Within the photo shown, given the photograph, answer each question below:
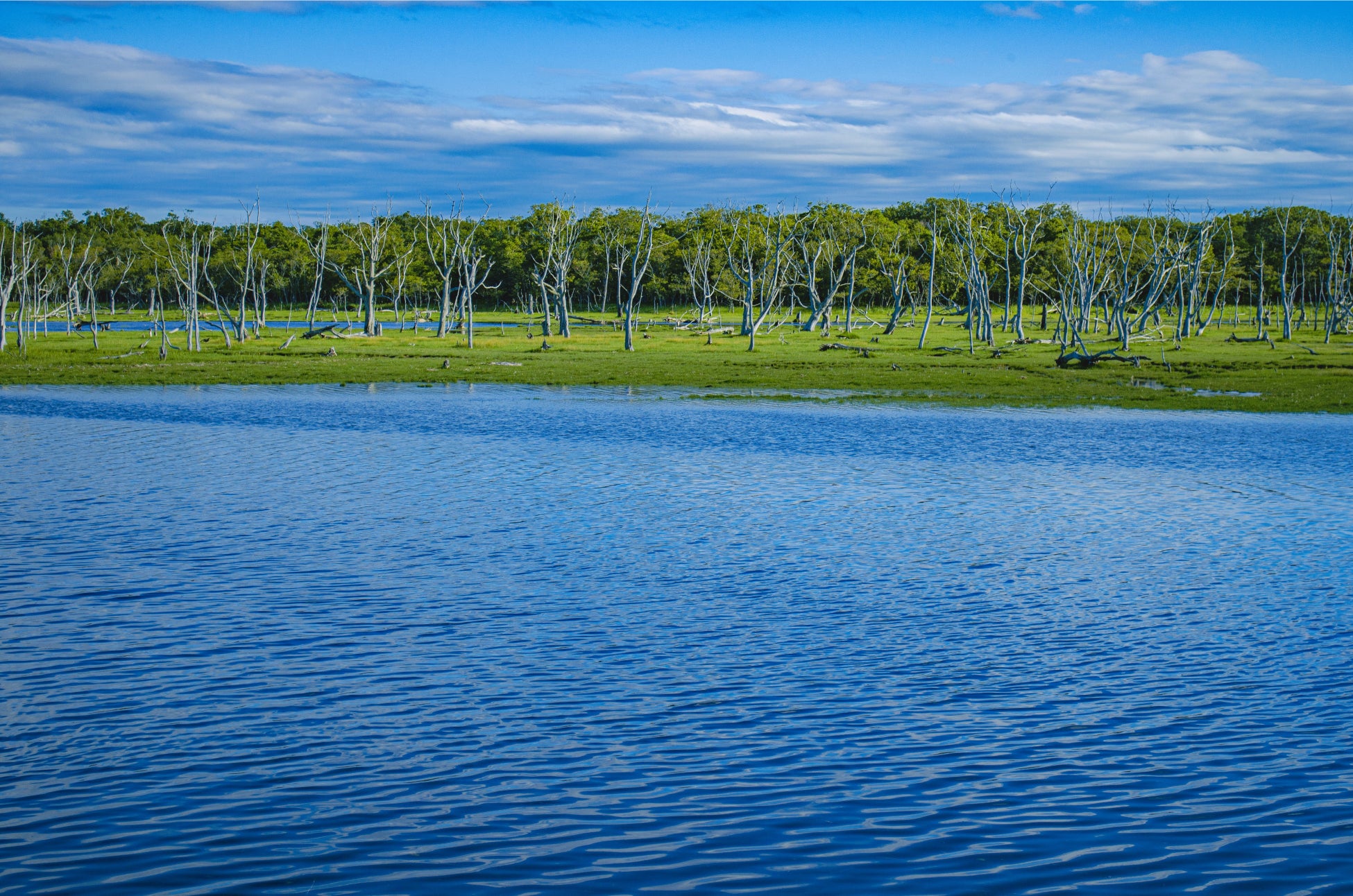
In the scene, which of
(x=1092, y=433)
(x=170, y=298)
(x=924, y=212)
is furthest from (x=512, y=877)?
(x=170, y=298)

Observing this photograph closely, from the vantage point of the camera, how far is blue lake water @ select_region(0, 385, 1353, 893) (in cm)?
827

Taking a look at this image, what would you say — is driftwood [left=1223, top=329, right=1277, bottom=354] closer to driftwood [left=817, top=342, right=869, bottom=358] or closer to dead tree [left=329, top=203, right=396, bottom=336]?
Result: driftwood [left=817, top=342, right=869, bottom=358]

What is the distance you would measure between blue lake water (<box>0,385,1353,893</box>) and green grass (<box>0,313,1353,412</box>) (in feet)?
78.3

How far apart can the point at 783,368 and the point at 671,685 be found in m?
50.3

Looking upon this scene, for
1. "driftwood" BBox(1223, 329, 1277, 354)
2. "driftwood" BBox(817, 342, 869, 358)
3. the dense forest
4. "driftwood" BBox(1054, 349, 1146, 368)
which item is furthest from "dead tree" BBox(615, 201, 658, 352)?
"driftwood" BBox(1223, 329, 1277, 354)

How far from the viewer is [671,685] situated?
39.3 feet

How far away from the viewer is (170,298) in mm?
169125

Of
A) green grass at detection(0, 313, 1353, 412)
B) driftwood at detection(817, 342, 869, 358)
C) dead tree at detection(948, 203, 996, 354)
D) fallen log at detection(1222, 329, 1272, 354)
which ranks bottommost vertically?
green grass at detection(0, 313, 1353, 412)

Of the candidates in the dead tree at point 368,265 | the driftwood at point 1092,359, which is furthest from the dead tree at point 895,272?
the dead tree at point 368,265

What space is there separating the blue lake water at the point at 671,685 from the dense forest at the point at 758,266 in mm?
62065

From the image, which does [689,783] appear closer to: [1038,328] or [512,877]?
[512,877]

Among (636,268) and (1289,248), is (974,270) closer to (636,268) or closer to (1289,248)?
(636,268)

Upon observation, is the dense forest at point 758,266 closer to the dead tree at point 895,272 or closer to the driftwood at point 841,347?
the dead tree at point 895,272

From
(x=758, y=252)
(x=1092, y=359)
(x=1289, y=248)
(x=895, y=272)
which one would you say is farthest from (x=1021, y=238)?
(x=1092, y=359)
